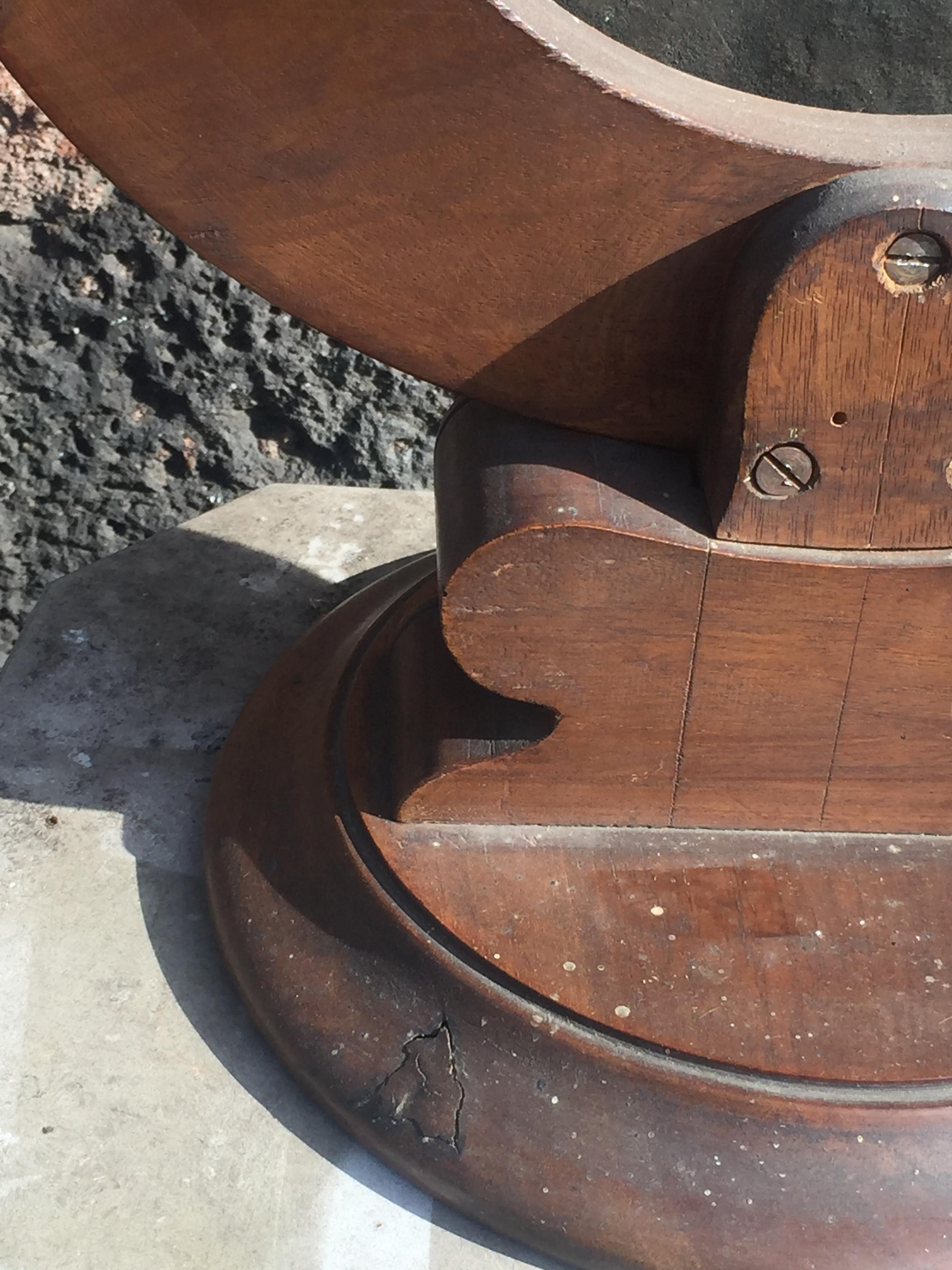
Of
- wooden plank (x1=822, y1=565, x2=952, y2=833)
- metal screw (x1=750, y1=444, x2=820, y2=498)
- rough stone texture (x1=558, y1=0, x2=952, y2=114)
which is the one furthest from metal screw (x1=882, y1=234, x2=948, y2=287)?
rough stone texture (x1=558, y1=0, x2=952, y2=114)

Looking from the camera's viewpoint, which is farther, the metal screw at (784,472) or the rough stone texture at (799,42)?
the rough stone texture at (799,42)

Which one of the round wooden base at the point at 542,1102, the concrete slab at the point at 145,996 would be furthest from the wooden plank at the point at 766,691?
the concrete slab at the point at 145,996

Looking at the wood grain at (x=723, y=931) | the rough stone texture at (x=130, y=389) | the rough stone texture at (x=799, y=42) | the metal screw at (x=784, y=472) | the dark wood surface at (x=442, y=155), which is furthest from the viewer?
the rough stone texture at (x=130, y=389)

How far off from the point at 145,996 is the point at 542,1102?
422mm

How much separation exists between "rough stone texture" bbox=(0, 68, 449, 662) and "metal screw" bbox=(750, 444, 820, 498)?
1079mm

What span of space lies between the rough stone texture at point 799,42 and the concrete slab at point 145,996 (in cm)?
82

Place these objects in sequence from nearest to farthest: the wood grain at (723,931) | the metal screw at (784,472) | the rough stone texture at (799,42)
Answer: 1. the metal screw at (784,472)
2. the wood grain at (723,931)
3. the rough stone texture at (799,42)

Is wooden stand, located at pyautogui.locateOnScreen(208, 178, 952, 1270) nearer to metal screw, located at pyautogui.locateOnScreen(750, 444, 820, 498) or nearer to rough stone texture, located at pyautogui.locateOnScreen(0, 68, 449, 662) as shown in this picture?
metal screw, located at pyautogui.locateOnScreen(750, 444, 820, 498)

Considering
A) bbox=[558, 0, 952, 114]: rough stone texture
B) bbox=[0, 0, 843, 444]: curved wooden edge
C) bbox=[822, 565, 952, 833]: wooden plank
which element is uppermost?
bbox=[558, 0, 952, 114]: rough stone texture

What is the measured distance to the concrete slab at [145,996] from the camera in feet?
3.54

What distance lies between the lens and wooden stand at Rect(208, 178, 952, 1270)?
0.94m

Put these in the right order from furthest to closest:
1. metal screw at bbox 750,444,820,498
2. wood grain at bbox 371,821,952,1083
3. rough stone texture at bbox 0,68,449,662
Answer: rough stone texture at bbox 0,68,449,662 < wood grain at bbox 371,821,952,1083 < metal screw at bbox 750,444,820,498

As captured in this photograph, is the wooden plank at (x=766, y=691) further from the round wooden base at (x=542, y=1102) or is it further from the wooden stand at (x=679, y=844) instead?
the round wooden base at (x=542, y=1102)

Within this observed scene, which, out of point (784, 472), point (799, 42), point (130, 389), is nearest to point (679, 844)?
point (784, 472)
